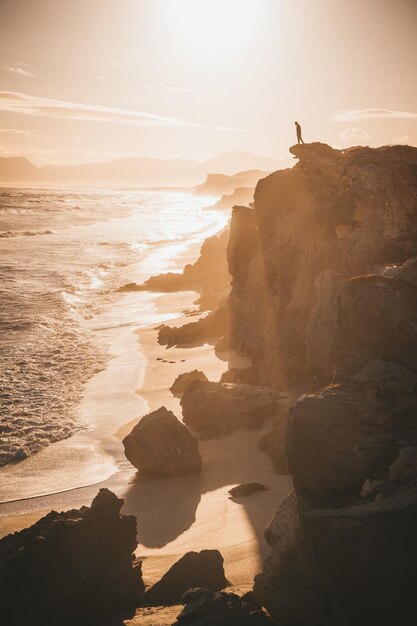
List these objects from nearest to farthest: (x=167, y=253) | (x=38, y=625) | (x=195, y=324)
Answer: (x=38, y=625) < (x=195, y=324) < (x=167, y=253)

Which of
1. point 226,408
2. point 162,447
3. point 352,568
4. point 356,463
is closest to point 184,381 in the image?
point 226,408

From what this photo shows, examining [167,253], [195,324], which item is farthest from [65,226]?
[195,324]

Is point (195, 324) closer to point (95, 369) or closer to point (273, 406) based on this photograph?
point (95, 369)

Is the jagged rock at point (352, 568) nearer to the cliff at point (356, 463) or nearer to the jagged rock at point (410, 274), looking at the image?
the cliff at point (356, 463)

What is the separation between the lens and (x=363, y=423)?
246 inches

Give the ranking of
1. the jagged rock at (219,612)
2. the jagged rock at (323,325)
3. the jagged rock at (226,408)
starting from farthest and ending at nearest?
the jagged rock at (226,408) → the jagged rock at (323,325) → the jagged rock at (219,612)

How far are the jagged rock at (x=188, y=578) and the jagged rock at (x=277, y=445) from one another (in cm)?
309

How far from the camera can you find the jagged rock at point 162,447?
10461 millimetres

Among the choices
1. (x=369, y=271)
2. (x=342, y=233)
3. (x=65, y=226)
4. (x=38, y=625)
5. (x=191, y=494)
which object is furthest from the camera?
(x=65, y=226)

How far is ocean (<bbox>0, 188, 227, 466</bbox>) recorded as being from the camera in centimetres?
1372

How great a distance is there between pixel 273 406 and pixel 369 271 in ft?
10.7

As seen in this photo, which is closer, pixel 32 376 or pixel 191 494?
pixel 191 494

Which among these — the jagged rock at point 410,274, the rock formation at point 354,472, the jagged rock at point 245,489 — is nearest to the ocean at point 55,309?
the jagged rock at point 245,489

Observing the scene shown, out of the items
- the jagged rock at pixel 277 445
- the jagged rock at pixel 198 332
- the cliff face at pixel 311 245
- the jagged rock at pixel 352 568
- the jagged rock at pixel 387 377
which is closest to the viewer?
the jagged rock at pixel 352 568
